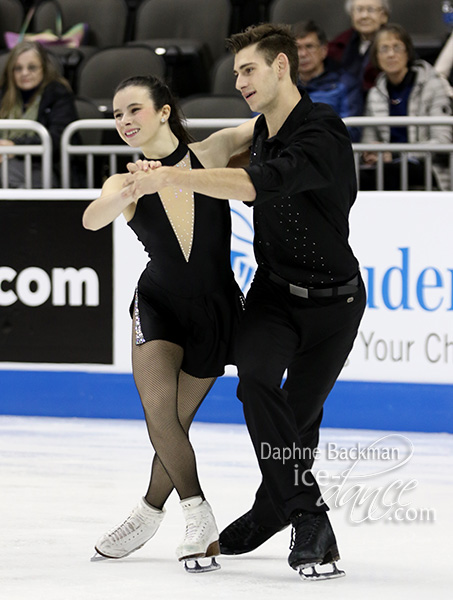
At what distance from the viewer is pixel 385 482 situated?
4445 millimetres

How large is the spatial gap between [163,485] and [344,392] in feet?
7.73

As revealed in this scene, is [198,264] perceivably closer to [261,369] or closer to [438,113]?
[261,369]

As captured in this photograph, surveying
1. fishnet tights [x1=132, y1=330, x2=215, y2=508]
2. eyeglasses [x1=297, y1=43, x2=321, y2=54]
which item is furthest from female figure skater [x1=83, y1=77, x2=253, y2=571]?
eyeglasses [x1=297, y1=43, x2=321, y2=54]

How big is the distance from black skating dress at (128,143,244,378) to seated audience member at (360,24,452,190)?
2.51 metres

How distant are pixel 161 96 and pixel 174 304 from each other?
0.61 m

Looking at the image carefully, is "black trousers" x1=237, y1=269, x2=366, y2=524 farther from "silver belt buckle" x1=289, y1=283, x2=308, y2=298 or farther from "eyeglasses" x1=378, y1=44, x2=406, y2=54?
"eyeglasses" x1=378, y1=44, x2=406, y2=54

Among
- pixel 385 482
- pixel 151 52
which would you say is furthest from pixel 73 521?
pixel 151 52

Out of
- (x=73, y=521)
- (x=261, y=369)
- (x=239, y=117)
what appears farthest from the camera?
(x=239, y=117)

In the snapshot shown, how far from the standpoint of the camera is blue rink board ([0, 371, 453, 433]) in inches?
216

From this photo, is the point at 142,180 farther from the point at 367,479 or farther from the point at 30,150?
the point at 30,150

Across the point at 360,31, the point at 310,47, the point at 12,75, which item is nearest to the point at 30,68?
the point at 12,75

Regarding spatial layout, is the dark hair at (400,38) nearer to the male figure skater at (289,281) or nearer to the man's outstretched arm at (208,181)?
the male figure skater at (289,281)

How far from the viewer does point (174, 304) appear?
3295 millimetres

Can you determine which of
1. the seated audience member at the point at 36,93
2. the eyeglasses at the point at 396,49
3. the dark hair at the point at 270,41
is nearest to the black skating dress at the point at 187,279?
the dark hair at the point at 270,41
